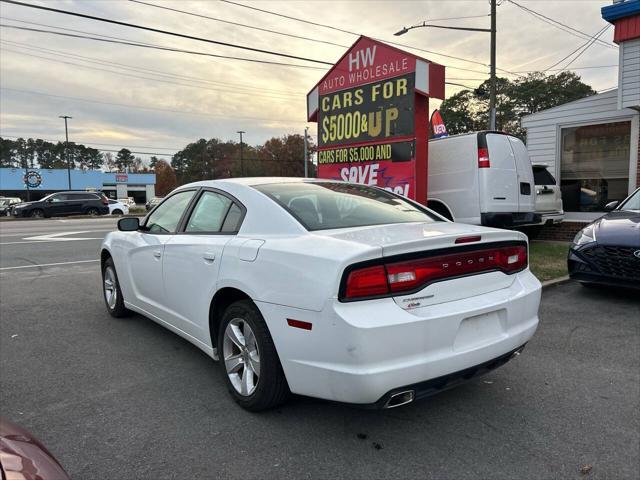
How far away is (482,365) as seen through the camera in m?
2.72

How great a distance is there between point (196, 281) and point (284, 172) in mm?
80162

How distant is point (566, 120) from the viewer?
12602 mm

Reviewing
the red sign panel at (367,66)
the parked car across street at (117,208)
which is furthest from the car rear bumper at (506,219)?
the parked car across street at (117,208)

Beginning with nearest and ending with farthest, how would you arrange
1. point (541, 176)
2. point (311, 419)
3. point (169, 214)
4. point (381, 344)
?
point (381, 344) → point (311, 419) → point (169, 214) → point (541, 176)

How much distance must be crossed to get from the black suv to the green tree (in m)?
35.1

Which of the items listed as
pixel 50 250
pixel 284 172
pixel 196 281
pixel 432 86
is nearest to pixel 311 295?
pixel 196 281

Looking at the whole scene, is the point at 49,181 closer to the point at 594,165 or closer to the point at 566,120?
the point at 566,120

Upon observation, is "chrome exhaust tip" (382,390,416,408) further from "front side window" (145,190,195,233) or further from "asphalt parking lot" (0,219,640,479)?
"front side window" (145,190,195,233)

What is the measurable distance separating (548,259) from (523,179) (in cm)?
153

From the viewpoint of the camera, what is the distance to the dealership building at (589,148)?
11.6 m

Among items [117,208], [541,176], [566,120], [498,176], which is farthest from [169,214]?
[117,208]

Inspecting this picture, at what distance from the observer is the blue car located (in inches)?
207

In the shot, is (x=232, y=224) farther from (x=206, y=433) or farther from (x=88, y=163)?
(x=88, y=163)

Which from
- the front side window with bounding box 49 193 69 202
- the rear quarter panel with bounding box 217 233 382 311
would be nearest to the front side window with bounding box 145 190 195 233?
the rear quarter panel with bounding box 217 233 382 311
